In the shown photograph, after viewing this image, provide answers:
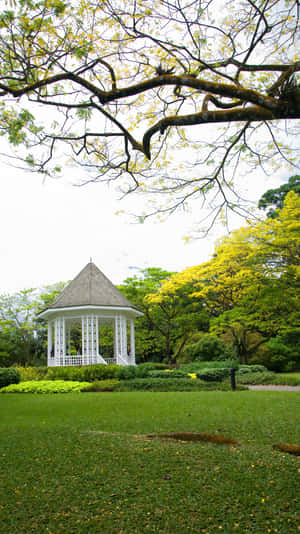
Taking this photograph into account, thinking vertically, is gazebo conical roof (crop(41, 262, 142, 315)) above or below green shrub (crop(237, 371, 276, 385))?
above

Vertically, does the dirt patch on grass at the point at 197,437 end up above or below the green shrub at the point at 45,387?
above

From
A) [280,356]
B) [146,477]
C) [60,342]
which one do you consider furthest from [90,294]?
[146,477]

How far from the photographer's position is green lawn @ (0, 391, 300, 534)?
2.92 metres

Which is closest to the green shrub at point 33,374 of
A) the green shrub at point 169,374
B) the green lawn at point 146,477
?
the green shrub at point 169,374

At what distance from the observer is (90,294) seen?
17234 mm

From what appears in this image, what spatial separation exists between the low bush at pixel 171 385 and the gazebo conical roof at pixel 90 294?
16.5 ft

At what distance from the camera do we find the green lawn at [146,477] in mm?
2922

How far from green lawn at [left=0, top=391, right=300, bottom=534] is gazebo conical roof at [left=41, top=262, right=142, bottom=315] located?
1033 cm

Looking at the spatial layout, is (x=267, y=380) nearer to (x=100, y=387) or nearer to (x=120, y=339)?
(x=100, y=387)

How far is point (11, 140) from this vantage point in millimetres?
5168

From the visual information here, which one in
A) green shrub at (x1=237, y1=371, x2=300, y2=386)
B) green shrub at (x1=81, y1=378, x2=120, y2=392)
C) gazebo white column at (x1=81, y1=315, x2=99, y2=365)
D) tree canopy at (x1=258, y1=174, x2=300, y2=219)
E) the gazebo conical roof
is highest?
tree canopy at (x1=258, y1=174, x2=300, y2=219)

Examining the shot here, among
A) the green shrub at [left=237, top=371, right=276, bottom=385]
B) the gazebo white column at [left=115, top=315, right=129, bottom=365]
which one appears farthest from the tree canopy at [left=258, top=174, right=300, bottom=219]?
the green shrub at [left=237, top=371, right=276, bottom=385]

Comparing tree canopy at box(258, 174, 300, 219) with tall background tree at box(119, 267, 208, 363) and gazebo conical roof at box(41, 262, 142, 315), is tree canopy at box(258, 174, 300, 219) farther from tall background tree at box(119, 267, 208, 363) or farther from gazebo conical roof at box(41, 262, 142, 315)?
gazebo conical roof at box(41, 262, 142, 315)

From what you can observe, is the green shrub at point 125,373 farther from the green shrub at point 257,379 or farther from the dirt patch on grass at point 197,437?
the dirt patch on grass at point 197,437
